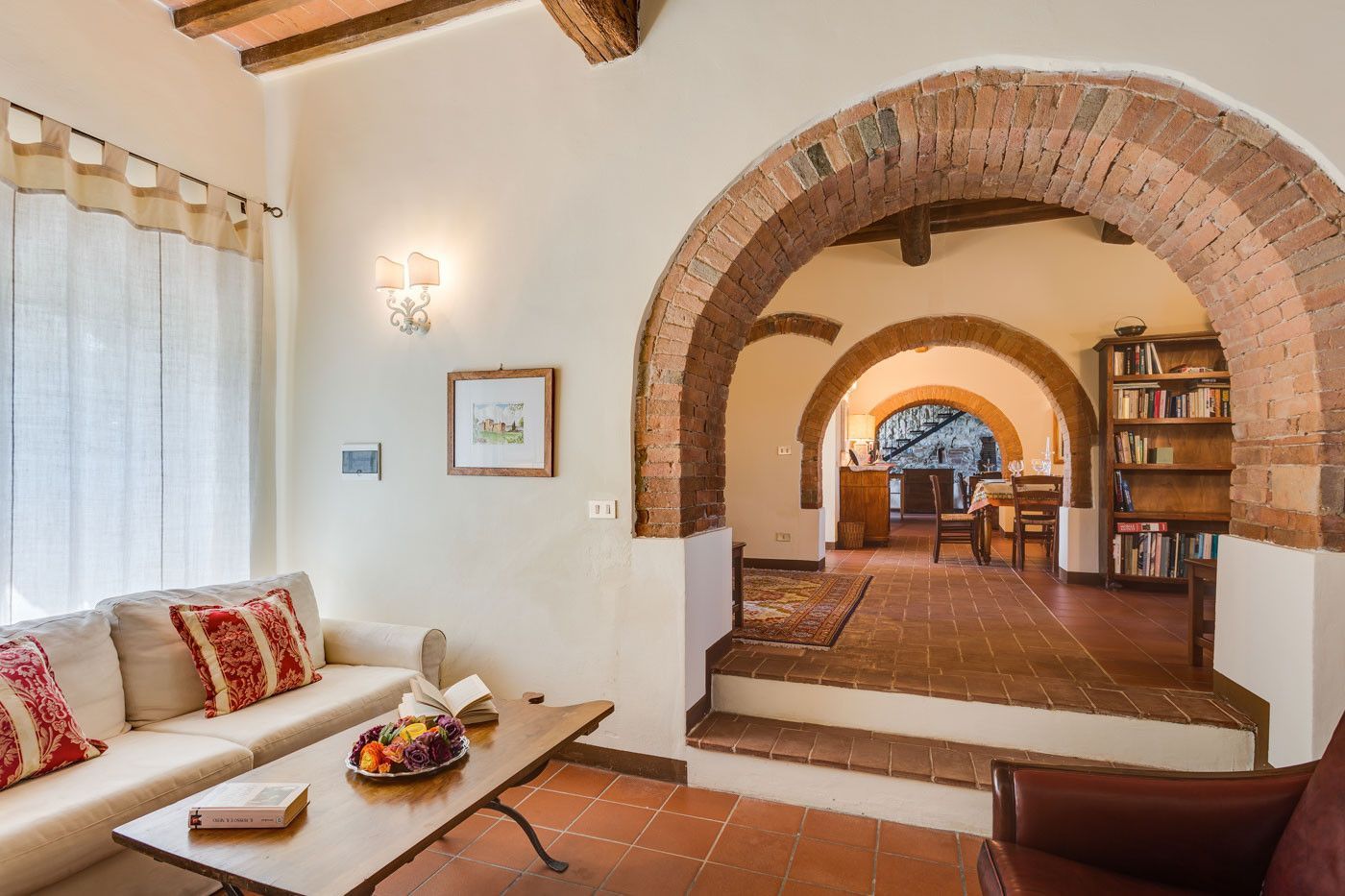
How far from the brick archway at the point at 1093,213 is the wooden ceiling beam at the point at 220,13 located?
2.34 metres

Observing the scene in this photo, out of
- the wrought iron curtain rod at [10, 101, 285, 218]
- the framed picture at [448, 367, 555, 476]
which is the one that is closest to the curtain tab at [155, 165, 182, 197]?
the wrought iron curtain rod at [10, 101, 285, 218]

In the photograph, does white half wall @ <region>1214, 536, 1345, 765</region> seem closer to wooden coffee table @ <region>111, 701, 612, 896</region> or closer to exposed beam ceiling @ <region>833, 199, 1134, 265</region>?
wooden coffee table @ <region>111, 701, 612, 896</region>

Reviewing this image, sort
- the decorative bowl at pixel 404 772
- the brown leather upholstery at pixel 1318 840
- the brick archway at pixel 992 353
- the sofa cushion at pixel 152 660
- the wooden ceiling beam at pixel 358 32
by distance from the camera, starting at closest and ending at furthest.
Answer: the brown leather upholstery at pixel 1318 840
the decorative bowl at pixel 404 772
the sofa cushion at pixel 152 660
the wooden ceiling beam at pixel 358 32
the brick archway at pixel 992 353

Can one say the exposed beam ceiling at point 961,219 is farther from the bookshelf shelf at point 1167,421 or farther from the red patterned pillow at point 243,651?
the red patterned pillow at point 243,651

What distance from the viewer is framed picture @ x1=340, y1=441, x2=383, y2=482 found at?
11.8 feet

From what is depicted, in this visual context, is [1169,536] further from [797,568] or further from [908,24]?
[908,24]

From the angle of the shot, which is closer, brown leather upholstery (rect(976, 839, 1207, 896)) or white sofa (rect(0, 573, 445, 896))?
brown leather upholstery (rect(976, 839, 1207, 896))

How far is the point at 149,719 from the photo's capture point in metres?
2.54

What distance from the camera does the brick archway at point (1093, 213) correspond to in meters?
2.32

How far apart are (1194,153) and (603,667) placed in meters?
3.10

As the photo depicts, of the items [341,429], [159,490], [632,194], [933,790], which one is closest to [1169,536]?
[933,790]

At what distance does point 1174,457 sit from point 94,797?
6688 mm

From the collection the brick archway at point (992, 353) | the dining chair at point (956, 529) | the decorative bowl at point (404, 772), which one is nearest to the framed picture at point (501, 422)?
the decorative bowl at point (404, 772)

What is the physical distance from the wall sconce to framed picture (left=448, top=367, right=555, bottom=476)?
1.19ft
